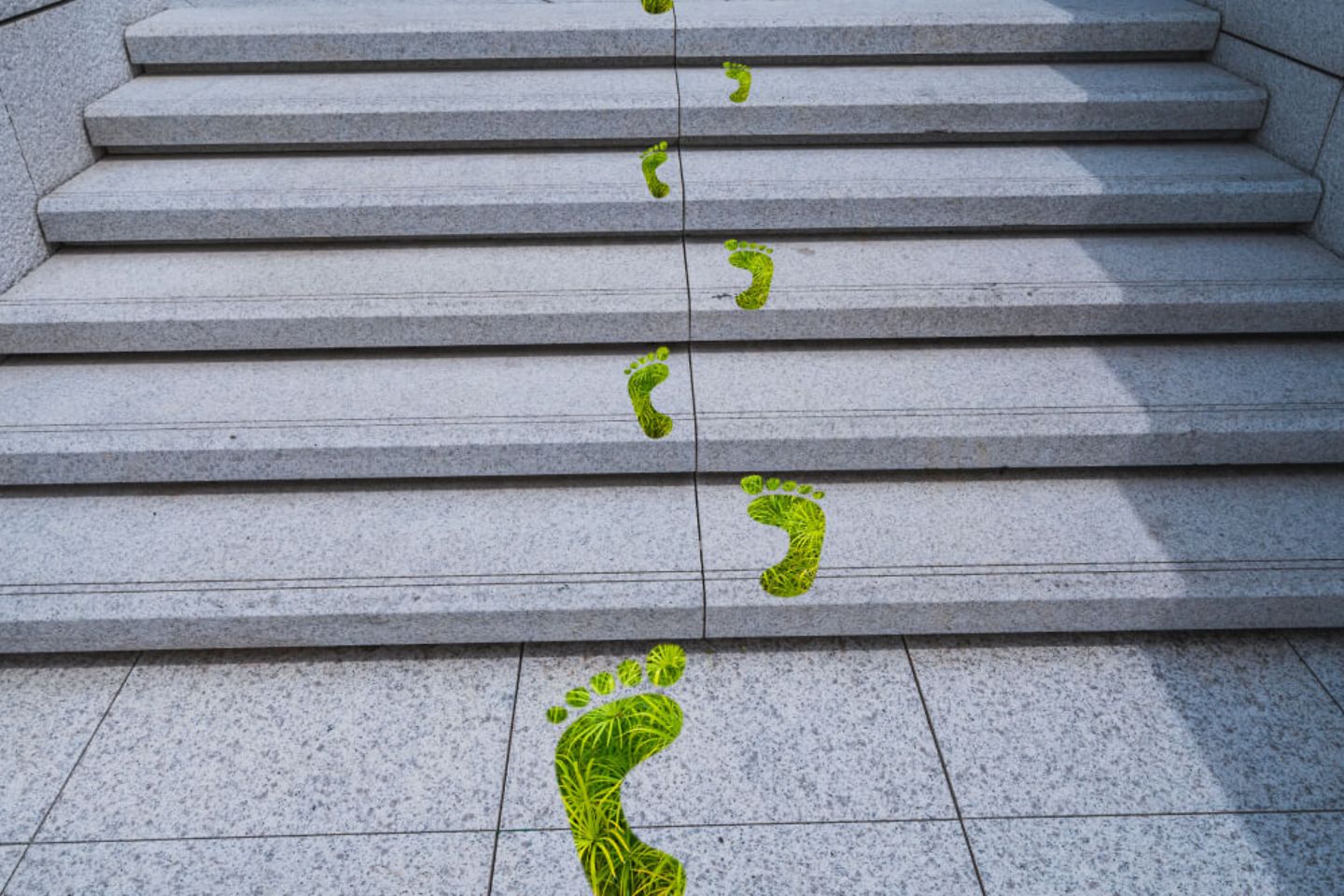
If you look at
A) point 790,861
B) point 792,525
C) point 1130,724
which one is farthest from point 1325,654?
point 790,861

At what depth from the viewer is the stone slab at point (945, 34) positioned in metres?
3.97

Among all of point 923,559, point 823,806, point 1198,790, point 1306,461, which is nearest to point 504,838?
point 823,806

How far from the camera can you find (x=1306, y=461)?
2973 millimetres

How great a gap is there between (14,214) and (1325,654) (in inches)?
171

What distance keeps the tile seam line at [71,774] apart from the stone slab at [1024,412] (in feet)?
5.66

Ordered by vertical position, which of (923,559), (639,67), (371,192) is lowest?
(923,559)

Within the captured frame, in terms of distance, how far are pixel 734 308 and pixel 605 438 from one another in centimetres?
65

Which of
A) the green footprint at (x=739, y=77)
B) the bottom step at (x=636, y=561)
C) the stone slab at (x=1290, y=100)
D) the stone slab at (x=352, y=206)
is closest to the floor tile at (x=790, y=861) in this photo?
the bottom step at (x=636, y=561)

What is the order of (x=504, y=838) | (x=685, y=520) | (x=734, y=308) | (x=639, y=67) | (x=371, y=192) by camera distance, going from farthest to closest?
1. (x=639, y=67)
2. (x=371, y=192)
3. (x=734, y=308)
4. (x=685, y=520)
5. (x=504, y=838)

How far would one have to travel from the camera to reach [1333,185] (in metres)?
3.41

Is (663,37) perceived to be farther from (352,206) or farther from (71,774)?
(71,774)

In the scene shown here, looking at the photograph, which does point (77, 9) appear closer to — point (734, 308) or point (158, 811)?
point (734, 308)

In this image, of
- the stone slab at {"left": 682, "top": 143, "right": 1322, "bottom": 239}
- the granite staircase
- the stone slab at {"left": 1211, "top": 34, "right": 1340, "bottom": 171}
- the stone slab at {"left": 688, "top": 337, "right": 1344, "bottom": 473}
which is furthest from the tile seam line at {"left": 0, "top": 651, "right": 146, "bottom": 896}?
the stone slab at {"left": 1211, "top": 34, "right": 1340, "bottom": 171}

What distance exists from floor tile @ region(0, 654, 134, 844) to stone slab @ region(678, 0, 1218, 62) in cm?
315
